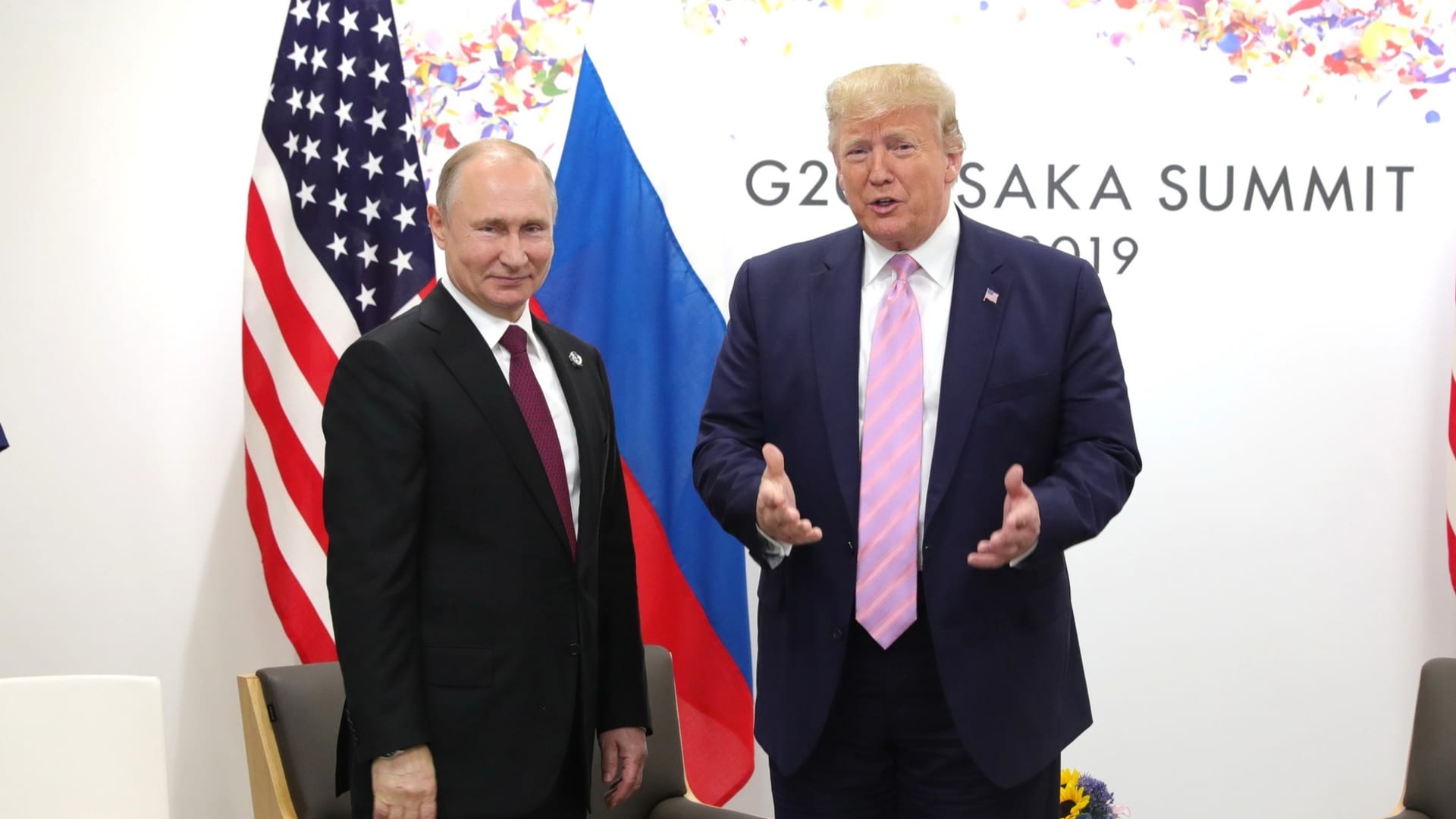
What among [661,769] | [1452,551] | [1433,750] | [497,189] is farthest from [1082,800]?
[497,189]

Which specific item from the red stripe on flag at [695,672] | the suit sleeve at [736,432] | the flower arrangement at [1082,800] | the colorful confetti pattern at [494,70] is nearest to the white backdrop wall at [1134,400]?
the colorful confetti pattern at [494,70]

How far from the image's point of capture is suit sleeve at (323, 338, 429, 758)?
6.28 feet

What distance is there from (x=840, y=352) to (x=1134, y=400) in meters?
1.82

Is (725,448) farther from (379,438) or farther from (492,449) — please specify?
(379,438)

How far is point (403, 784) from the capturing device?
6.32ft

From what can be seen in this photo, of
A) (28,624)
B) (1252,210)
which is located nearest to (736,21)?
(1252,210)

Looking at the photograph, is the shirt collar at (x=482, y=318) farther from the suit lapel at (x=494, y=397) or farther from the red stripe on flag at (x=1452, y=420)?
the red stripe on flag at (x=1452, y=420)

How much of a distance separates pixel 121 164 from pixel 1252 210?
121 inches

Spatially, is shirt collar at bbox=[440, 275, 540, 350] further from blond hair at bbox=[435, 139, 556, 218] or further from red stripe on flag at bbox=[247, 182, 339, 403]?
Result: red stripe on flag at bbox=[247, 182, 339, 403]

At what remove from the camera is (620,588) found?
2283 millimetres

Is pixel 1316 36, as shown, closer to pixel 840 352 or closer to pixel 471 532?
pixel 840 352

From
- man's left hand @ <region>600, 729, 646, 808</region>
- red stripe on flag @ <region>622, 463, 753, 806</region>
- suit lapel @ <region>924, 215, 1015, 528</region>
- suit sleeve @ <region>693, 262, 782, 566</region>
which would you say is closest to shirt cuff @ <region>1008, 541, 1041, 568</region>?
suit lapel @ <region>924, 215, 1015, 528</region>

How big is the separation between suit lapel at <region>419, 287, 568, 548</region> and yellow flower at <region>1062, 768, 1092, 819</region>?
135 centimetres

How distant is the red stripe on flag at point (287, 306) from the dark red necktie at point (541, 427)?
1.18 metres
